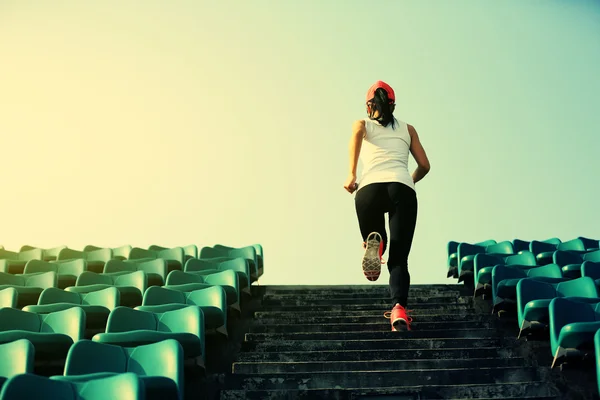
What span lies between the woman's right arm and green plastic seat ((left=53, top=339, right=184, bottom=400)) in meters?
1.89

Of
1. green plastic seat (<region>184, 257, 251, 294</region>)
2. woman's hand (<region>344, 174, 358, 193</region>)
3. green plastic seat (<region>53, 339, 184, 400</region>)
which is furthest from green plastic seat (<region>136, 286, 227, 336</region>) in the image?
green plastic seat (<region>184, 257, 251, 294</region>)

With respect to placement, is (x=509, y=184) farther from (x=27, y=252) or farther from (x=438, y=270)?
(x=27, y=252)

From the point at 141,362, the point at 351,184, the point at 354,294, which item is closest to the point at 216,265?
the point at 354,294

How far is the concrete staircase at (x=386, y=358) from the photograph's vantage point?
3.88 metres

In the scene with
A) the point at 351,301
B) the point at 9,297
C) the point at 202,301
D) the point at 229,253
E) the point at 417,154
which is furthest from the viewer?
the point at 229,253

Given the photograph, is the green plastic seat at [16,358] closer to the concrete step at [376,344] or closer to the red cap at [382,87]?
the concrete step at [376,344]

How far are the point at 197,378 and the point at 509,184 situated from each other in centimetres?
702

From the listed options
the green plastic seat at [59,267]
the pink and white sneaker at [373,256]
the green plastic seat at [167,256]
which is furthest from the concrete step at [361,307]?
the green plastic seat at [59,267]

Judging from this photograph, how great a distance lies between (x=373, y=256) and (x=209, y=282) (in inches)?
69.6

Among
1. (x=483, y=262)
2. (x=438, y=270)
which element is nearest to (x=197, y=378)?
(x=483, y=262)

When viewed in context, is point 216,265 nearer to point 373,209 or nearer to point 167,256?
point 167,256

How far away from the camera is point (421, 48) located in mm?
10703

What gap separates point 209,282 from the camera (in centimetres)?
567

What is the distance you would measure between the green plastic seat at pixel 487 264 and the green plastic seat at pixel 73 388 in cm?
325
